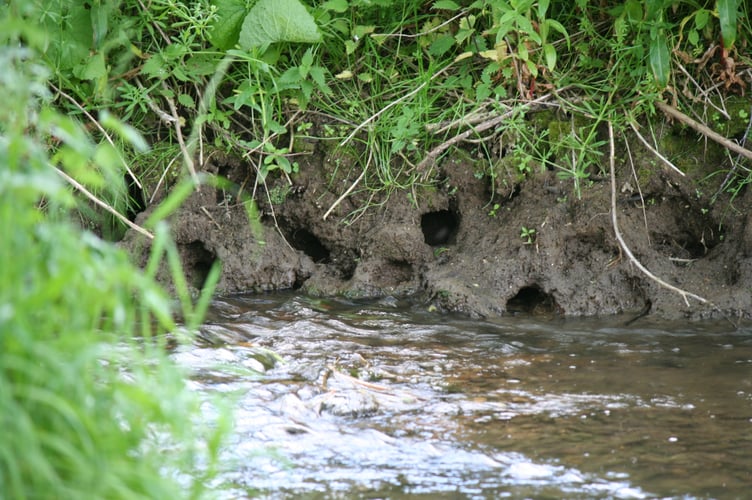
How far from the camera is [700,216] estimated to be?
15.9ft

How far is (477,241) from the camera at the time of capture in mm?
4949

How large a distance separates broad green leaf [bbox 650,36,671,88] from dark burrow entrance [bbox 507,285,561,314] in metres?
1.20

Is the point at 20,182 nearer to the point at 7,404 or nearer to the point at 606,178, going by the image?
the point at 7,404

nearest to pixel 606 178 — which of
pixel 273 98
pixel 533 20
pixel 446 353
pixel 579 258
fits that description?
pixel 579 258

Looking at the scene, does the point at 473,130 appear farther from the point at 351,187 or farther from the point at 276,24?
the point at 276,24

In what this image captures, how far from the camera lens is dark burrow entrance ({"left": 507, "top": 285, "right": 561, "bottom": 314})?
15.5ft

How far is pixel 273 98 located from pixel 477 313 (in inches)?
65.4

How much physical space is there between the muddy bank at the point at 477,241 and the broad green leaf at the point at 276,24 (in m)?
0.67

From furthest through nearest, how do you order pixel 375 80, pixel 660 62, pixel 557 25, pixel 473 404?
1. pixel 375 80
2. pixel 557 25
3. pixel 660 62
4. pixel 473 404

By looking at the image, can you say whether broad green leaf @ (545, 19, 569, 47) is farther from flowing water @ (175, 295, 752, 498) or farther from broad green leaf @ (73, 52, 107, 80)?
broad green leaf @ (73, 52, 107, 80)

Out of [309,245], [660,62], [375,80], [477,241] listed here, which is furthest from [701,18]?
[309,245]

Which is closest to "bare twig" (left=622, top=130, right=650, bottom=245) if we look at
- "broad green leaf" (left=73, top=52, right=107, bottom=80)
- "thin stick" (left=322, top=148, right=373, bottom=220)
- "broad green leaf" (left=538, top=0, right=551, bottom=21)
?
"broad green leaf" (left=538, top=0, right=551, bottom=21)

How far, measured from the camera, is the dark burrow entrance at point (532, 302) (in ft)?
15.5

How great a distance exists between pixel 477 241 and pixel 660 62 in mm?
1298
